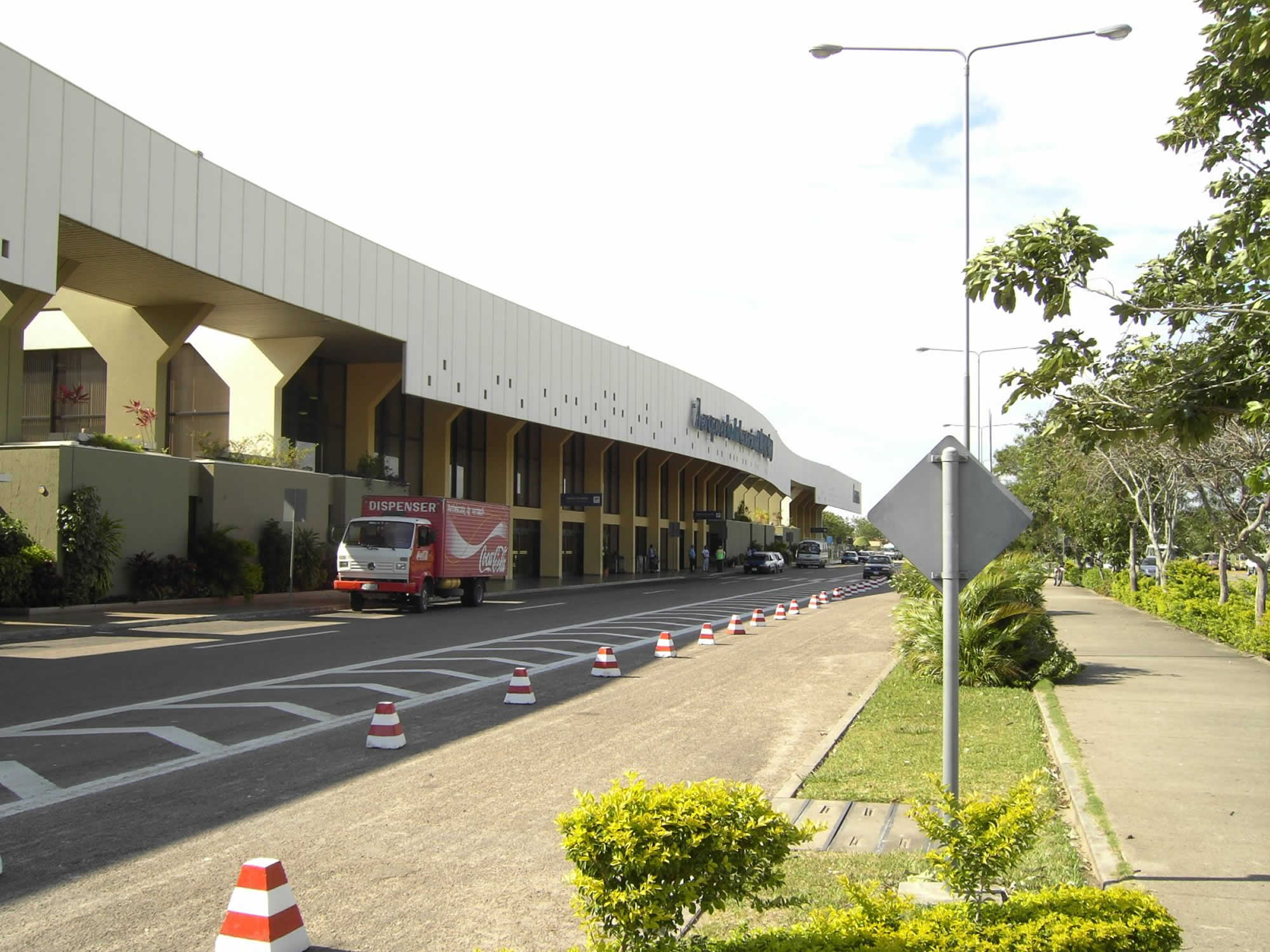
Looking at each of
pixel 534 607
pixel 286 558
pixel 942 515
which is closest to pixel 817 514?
pixel 534 607

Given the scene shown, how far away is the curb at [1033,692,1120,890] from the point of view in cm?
615

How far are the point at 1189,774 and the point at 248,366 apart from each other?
1238 inches

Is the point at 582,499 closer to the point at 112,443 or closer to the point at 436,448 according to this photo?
the point at 436,448

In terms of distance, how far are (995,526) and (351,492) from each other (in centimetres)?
3112

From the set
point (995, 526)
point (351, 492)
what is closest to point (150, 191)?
point (351, 492)

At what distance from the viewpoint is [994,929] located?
400cm

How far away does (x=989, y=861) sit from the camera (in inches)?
170

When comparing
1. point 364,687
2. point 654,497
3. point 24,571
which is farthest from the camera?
point 654,497

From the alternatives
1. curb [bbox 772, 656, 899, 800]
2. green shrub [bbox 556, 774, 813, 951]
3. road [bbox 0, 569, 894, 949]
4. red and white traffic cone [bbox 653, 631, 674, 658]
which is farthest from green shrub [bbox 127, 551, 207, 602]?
green shrub [bbox 556, 774, 813, 951]

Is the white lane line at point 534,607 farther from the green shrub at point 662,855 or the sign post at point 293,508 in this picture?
the green shrub at point 662,855

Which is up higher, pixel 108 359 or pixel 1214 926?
pixel 108 359

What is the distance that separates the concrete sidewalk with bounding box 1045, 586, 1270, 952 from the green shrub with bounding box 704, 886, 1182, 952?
1.16 meters

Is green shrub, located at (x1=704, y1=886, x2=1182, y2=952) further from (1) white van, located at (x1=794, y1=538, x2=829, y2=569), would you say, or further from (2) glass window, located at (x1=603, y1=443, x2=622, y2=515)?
(1) white van, located at (x1=794, y1=538, x2=829, y2=569)

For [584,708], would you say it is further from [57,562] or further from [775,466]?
[775,466]
